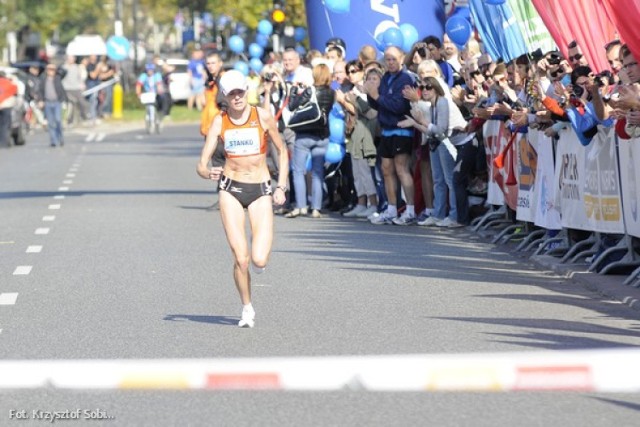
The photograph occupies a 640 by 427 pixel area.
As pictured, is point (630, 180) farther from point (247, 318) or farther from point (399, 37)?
point (399, 37)

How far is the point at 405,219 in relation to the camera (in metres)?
20.1

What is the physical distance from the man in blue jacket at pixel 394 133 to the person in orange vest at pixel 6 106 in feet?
72.4

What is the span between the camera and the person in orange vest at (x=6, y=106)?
41062 mm

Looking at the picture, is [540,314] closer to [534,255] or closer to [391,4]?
[534,255]

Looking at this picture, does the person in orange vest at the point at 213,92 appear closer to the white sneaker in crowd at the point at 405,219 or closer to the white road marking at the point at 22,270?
the white sneaker in crowd at the point at 405,219

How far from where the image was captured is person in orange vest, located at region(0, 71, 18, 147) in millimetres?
41062

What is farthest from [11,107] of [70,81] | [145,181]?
[145,181]

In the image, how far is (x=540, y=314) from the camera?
11.7m

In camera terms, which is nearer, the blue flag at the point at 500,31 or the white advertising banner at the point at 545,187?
the white advertising banner at the point at 545,187

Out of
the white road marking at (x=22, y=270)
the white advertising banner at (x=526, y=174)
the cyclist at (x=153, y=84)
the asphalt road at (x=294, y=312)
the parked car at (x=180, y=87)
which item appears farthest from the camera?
the parked car at (x=180, y=87)

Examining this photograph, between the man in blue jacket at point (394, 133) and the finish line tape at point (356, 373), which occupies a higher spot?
the man in blue jacket at point (394, 133)

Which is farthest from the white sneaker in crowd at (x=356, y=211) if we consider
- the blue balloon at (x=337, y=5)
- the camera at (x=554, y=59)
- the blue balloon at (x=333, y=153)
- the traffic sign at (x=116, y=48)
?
the traffic sign at (x=116, y=48)

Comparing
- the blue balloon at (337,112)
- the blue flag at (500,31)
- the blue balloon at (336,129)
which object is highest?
the blue flag at (500,31)

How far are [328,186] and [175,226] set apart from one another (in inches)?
130
